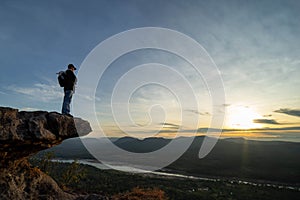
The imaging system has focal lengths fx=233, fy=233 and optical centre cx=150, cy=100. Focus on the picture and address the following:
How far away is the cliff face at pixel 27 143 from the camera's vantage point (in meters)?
11.0

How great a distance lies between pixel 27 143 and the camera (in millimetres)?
11789

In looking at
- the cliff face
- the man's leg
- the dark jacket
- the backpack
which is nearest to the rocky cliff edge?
the cliff face

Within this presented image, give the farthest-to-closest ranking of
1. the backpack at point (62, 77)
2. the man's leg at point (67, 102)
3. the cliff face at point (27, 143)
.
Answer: the man's leg at point (67, 102) → the backpack at point (62, 77) → the cliff face at point (27, 143)

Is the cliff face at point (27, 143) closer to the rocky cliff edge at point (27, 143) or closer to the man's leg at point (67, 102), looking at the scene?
the rocky cliff edge at point (27, 143)

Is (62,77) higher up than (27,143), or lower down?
higher up

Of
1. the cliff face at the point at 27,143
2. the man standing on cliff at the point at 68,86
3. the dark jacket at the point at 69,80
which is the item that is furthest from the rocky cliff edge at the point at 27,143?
the dark jacket at the point at 69,80

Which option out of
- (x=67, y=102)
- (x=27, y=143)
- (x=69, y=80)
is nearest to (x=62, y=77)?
(x=69, y=80)

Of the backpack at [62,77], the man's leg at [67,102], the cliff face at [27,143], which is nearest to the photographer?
the cliff face at [27,143]

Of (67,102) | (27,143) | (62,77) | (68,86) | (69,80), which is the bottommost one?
(27,143)

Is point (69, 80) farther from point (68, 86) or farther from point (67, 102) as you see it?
point (67, 102)

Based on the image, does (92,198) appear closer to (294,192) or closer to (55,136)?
(55,136)

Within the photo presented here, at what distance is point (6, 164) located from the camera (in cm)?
1347

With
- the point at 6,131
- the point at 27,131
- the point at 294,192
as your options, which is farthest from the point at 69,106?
the point at 294,192

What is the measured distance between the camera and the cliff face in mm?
11047
